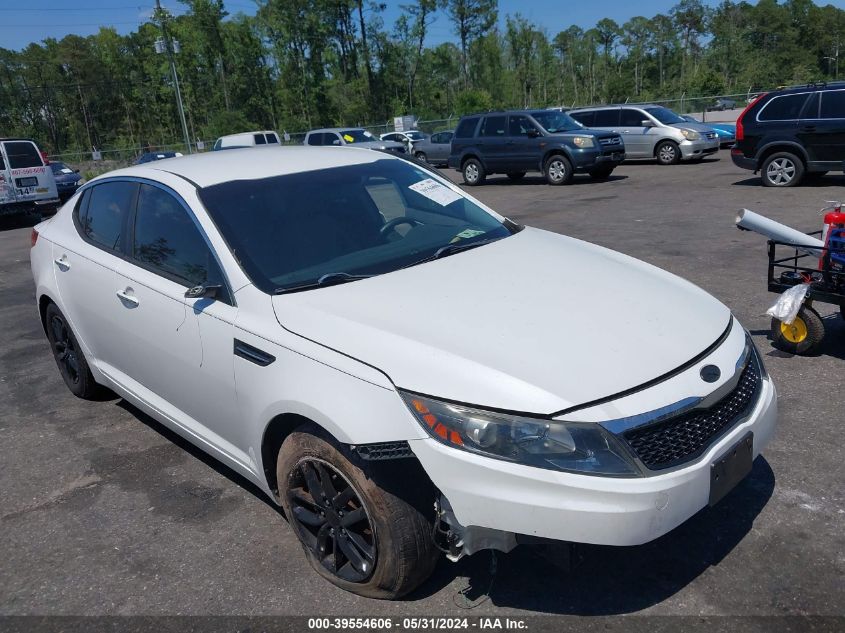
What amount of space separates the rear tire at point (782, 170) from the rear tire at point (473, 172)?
25.0 feet

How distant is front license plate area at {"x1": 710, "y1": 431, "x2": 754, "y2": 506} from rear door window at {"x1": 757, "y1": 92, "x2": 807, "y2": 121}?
12582 mm

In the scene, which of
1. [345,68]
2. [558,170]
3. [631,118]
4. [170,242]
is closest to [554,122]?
[558,170]

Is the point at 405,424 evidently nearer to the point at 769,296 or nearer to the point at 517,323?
the point at 517,323

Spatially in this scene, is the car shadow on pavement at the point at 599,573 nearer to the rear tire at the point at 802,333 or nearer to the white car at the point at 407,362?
the white car at the point at 407,362

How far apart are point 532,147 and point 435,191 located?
14.9 m

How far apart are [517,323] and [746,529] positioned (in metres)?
1.43

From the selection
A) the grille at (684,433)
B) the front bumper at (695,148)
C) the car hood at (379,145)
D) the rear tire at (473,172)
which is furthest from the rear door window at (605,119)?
the grille at (684,433)

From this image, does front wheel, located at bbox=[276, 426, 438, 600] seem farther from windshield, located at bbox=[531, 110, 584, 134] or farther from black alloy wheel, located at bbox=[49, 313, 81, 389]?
windshield, located at bbox=[531, 110, 584, 134]

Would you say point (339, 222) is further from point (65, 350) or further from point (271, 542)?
point (65, 350)

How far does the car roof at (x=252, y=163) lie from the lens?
3869mm

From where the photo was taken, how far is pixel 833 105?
13.0 metres

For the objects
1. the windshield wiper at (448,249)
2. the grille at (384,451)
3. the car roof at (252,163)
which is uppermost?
the car roof at (252,163)

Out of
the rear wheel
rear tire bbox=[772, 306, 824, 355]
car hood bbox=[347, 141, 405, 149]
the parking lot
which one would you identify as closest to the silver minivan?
the rear wheel

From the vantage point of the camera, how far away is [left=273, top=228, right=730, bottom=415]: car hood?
251cm
